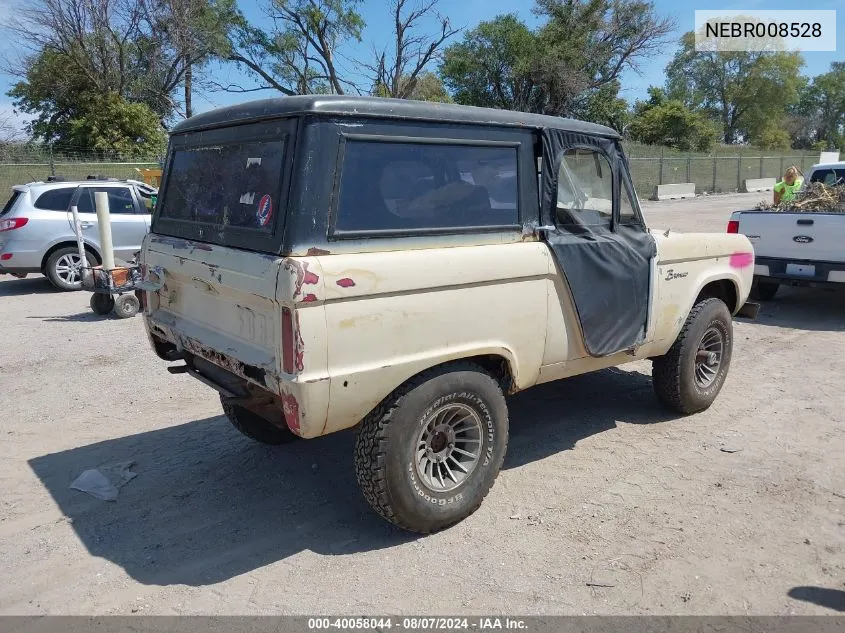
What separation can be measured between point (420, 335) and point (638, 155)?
106 ft

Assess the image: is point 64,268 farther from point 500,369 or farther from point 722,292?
point 722,292

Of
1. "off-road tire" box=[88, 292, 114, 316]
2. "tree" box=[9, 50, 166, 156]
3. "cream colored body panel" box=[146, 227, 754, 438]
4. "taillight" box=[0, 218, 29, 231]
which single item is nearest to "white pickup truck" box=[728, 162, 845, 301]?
"cream colored body panel" box=[146, 227, 754, 438]

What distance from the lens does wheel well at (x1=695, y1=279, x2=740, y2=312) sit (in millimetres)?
5477

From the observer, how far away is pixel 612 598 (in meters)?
3.21

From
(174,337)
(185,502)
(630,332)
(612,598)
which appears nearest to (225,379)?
(174,337)

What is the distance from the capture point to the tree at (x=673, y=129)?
1766 inches

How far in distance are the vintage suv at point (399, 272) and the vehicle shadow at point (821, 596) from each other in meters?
1.57

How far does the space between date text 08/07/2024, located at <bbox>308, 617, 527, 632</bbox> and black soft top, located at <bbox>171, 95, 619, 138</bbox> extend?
2.29 m

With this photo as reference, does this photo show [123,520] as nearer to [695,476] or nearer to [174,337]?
[174,337]

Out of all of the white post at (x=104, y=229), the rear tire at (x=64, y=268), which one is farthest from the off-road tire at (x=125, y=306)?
the rear tire at (x=64, y=268)

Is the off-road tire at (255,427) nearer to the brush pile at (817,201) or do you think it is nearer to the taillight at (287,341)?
the taillight at (287,341)

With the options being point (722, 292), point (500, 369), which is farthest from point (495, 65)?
point (500, 369)

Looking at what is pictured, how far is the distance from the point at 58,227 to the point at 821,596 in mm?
10949

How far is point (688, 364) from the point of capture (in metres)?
5.16
